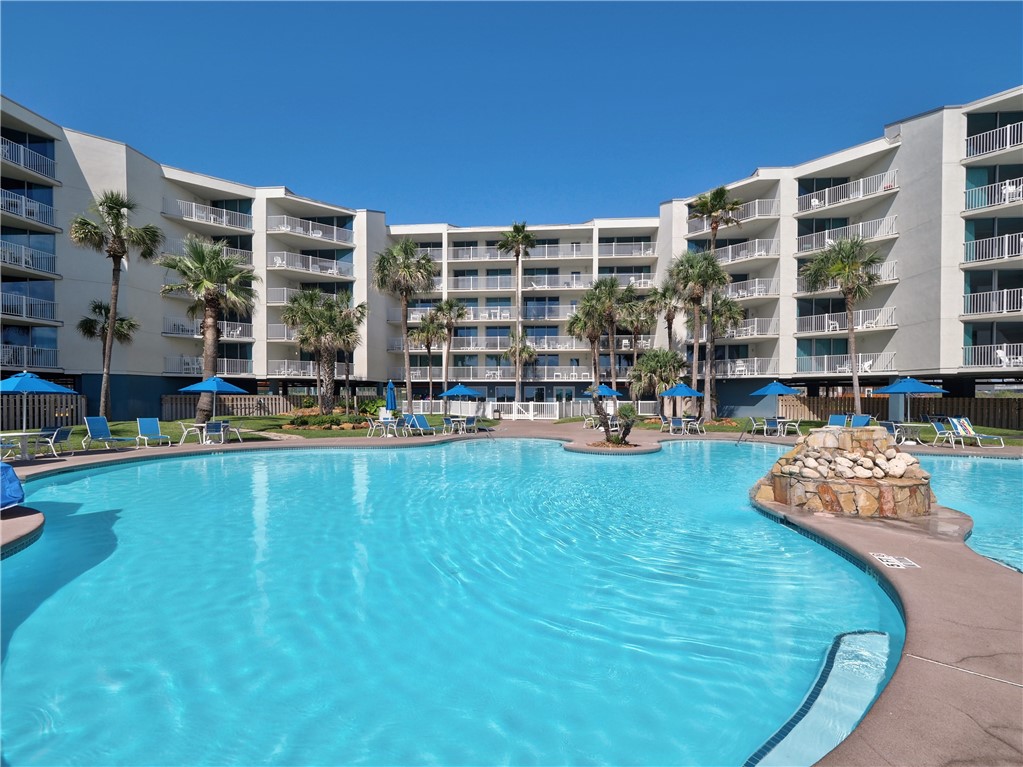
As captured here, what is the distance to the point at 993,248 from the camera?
74.6ft

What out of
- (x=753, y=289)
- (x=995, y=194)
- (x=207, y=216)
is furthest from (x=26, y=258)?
(x=995, y=194)

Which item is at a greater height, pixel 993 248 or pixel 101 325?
pixel 993 248

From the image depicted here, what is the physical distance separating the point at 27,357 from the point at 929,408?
156ft

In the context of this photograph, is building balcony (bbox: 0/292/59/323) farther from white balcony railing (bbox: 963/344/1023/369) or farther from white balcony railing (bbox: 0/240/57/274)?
white balcony railing (bbox: 963/344/1023/369)

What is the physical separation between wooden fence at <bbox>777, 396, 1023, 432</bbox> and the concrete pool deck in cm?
2355

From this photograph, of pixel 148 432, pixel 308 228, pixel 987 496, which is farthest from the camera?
pixel 308 228

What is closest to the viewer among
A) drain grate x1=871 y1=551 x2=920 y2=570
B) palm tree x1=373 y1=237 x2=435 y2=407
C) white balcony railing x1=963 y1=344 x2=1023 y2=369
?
drain grate x1=871 y1=551 x2=920 y2=570

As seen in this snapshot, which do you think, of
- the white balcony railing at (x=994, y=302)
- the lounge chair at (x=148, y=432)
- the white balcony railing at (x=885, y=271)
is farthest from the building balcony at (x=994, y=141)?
the lounge chair at (x=148, y=432)

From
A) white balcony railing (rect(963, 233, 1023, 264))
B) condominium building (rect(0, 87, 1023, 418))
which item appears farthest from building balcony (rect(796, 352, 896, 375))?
white balcony railing (rect(963, 233, 1023, 264))

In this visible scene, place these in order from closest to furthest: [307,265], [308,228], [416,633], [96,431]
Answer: [416,633] → [96,431] → [307,265] → [308,228]

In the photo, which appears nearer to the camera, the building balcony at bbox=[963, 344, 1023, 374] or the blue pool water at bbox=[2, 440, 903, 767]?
the blue pool water at bbox=[2, 440, 903, 767]

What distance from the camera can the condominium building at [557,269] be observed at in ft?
76.7

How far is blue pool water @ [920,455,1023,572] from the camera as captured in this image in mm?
7223

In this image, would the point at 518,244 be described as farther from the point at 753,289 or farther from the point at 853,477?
the point at 853,477
